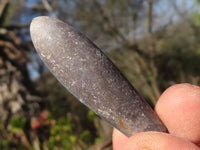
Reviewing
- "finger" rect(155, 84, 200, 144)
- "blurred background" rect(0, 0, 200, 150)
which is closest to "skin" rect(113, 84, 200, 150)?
"finger" rect(155, 84, 200, 144)

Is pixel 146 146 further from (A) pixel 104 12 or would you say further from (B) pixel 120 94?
(A) pixel 104 12

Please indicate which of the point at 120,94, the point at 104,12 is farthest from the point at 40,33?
the point at 104,12

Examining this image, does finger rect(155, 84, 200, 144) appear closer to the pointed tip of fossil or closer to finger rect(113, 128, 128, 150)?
finger rect(113, 128, 128, 150)

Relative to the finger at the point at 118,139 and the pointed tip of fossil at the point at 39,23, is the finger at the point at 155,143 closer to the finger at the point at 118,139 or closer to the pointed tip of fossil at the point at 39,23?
the finger at the point at 118,139

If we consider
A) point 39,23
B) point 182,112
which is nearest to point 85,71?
point 39,23

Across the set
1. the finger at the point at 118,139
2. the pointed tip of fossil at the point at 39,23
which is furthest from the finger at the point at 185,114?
the pointed tip of fossil at the point at 39,23
